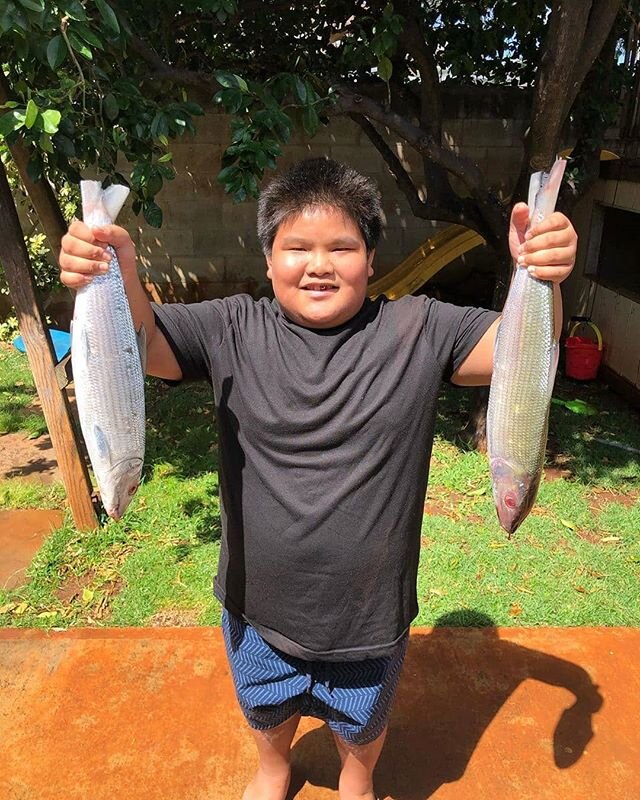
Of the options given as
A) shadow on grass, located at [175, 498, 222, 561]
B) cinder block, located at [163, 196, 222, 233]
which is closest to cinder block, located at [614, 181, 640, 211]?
cinder block, located at [163, 196, 222, 233]

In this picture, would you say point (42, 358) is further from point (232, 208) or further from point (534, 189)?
point (232, 208)

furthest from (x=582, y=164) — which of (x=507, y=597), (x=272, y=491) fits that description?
(x=272, y=491)

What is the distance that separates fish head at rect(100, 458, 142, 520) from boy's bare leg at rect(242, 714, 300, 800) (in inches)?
41.6

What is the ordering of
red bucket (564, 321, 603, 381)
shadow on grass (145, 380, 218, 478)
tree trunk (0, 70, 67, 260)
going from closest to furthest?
tree trunk (0, 70, 67, 260), shadow on grass (145, 380, 218, 478), red bucket (564, 321, 603, 381)

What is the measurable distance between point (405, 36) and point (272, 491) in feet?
14.2

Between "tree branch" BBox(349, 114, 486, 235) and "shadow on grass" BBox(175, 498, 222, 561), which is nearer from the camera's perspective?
"shadow on grass" BBox(175, 498, 222, 561)

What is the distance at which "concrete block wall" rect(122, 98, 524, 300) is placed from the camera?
300 inches

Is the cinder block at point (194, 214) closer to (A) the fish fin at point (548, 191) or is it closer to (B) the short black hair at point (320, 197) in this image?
(B) the short black hair at point (320, 197)

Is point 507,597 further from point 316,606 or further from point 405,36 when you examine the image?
point 405,36

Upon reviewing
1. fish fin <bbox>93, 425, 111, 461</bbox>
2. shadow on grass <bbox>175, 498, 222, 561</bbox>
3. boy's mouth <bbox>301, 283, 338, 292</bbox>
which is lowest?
shadow on grass <bbox>175, 498, 222, 561</bbox>

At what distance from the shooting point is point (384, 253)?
8.10m

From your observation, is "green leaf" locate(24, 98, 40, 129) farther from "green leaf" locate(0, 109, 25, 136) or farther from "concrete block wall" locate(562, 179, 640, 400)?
"concrete block wall" locate(562, 179, 640, 400)

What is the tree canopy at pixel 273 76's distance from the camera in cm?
287

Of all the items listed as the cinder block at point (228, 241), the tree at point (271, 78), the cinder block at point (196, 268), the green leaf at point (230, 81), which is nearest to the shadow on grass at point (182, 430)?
the cinder block at point (196, 268)
